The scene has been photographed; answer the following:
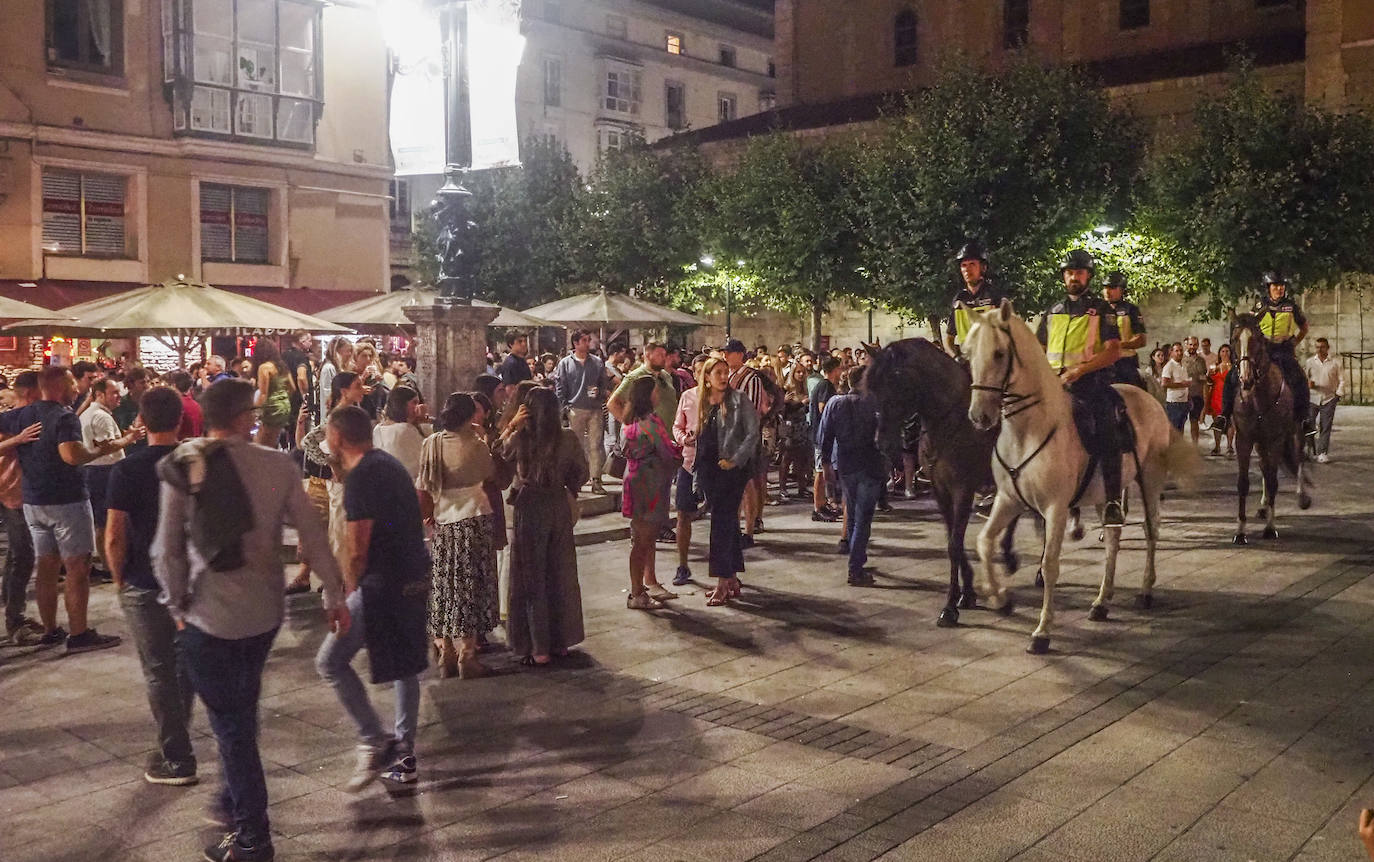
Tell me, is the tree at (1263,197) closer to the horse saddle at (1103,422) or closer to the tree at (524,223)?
the horse saddle at (1103,422)

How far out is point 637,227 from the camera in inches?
1337

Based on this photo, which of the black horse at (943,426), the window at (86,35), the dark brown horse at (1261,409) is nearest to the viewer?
the black horse at (943,426)

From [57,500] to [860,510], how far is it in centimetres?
607

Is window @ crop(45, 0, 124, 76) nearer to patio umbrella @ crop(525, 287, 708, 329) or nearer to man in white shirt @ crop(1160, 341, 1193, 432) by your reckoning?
patio umbrella @ crop(525, 287, 708, 329)

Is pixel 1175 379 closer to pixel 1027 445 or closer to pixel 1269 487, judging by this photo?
pixel 1269 487

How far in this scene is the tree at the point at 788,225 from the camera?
28.5m

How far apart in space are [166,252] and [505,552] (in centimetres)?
2261

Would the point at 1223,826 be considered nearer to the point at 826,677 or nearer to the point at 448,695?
the point at 826,677

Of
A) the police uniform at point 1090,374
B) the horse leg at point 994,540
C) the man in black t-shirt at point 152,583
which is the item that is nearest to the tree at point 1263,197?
the police uniform at point 1090,374

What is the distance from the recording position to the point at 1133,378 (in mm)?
11086

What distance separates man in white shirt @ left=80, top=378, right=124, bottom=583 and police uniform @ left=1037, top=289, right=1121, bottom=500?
6943mm

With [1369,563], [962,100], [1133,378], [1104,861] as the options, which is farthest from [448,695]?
[962,100]

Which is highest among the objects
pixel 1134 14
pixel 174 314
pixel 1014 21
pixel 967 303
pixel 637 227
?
pixel 1014 21

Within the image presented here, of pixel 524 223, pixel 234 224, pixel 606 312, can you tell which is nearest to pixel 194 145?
pixel 234 224
